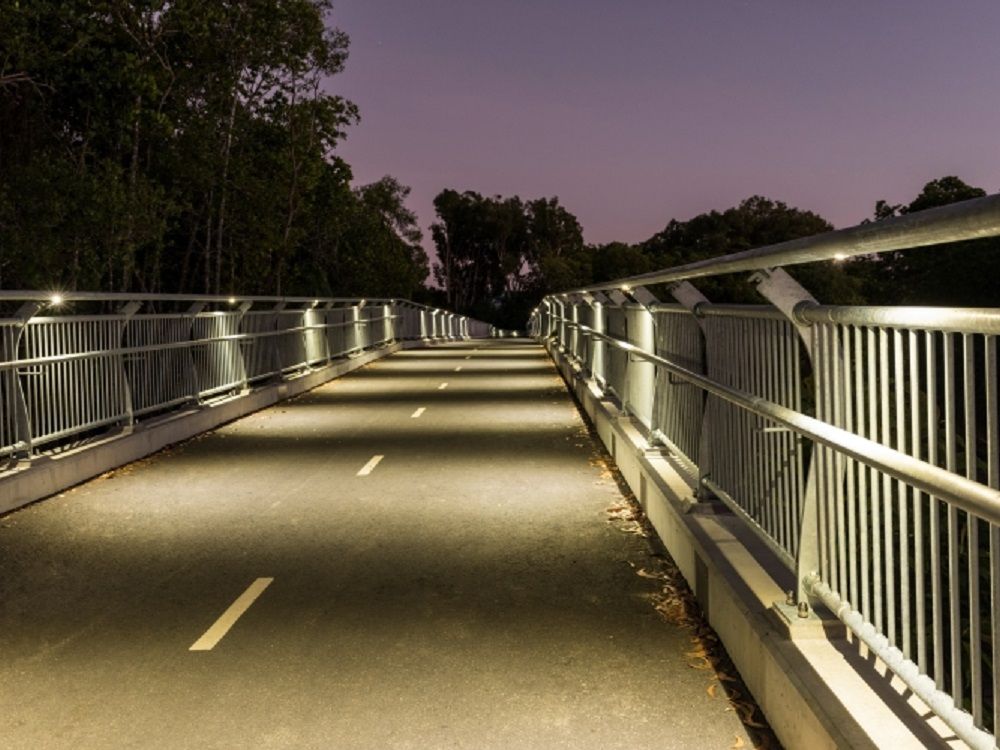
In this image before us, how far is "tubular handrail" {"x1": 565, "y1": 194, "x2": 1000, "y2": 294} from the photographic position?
117 inches

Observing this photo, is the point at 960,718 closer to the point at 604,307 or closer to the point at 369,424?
the point at 604,307

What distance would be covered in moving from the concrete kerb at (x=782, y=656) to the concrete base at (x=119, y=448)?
622 cm

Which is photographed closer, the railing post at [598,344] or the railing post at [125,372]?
the railing post at [125,372]

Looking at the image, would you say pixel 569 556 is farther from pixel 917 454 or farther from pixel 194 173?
pixel 194 173

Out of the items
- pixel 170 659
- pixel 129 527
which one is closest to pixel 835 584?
pixel 170 659

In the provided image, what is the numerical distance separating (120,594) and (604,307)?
955 cm

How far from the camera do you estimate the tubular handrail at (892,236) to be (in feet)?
9.73

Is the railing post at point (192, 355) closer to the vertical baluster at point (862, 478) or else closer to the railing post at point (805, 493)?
the railing post at point (805, 493)

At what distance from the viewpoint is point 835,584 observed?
4.95 meters

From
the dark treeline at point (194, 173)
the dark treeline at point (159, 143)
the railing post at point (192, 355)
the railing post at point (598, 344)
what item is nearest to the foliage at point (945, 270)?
the dark treeline at point (194, 173)

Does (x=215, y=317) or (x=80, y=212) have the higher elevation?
(x=80, y=212)

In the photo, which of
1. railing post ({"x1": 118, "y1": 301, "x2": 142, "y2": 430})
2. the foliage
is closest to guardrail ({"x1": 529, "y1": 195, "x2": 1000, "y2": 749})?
railing post ({"x1": 118, "y1": 301, "x2": 142, "y2": 430})

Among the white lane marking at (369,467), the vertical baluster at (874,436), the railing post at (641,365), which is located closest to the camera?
the vertical baluster at (874,436)

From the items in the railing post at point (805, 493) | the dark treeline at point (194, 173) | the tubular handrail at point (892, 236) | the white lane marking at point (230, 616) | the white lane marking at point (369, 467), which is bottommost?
the white lane marking at point (369, 467)
